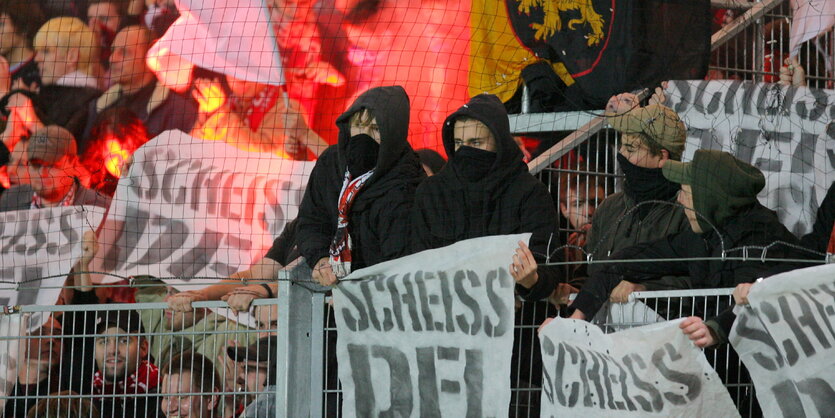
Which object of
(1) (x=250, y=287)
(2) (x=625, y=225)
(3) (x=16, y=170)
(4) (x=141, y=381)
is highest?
(3) (x=16, y=170)

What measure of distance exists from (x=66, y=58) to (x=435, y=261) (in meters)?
6.50

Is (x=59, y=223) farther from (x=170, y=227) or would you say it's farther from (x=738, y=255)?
→ (x=738, y=255)

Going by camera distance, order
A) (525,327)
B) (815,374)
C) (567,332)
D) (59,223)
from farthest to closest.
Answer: (59,223), (525,327), (567,332), (815,374)

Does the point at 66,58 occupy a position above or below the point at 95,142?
above

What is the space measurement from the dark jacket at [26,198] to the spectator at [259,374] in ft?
11.8

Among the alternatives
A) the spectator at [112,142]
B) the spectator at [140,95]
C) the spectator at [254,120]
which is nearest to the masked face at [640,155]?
the spectator at [254,120]

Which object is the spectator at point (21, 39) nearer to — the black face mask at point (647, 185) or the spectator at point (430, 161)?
the spectator at point (430, 161)

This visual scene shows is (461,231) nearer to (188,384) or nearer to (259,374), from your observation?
(259,374)

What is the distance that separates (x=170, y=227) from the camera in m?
8.99

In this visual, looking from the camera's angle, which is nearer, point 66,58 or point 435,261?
point 435,261

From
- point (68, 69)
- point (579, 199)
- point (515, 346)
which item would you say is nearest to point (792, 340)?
point (515, 346)

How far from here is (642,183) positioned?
19.2 ft

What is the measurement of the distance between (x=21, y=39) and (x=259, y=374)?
601 centimetres

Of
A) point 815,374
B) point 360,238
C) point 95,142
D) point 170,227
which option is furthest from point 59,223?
point 815,374
